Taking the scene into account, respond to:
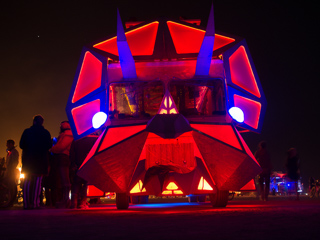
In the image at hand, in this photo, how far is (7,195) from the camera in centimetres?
998

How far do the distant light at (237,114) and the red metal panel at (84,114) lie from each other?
A: 105 inches

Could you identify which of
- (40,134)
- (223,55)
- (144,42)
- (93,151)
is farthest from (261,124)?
(40,134)

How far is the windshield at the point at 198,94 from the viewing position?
8.38 meters

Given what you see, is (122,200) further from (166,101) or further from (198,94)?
(198,94)

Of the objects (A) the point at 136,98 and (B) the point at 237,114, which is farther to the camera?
(A) the point at 136,98

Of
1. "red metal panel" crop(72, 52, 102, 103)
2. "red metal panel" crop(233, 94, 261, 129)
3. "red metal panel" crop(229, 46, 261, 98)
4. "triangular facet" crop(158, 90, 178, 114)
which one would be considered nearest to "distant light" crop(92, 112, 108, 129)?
"red metal panel" crop(72, 52, 102, 103)

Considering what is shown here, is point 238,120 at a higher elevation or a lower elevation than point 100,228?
higher

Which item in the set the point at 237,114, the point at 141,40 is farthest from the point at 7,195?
the point at 237,114

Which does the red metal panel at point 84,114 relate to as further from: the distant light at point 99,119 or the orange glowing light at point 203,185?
the orange glowing light at point 203,185

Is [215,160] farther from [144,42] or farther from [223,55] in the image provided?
[144,42]

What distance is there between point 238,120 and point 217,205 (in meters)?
1.71

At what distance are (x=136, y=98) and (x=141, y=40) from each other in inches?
45.5

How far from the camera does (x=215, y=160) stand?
289 inches

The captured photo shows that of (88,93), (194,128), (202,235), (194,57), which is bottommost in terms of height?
(202,235)
